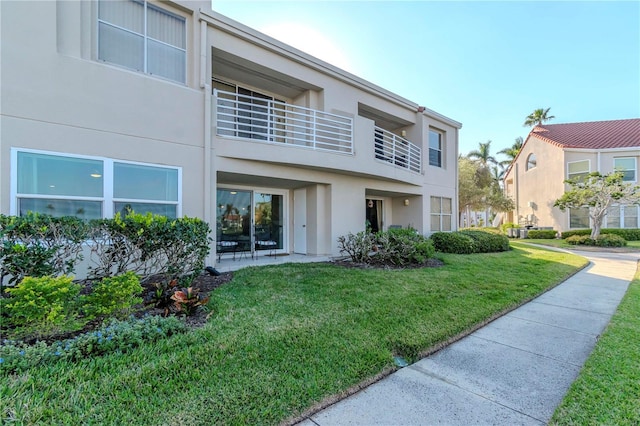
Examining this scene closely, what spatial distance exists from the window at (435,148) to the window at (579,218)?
44.6 ft

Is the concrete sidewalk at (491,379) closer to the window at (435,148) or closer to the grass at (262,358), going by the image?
the grass at (262,358)

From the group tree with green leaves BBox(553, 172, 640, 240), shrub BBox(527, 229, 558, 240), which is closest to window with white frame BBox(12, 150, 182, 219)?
tree with green leaves BBox(553, 172, 640, 240)

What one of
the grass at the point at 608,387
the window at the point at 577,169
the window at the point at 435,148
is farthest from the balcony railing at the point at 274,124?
the window at the point at 577,169

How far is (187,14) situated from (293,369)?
8.71m

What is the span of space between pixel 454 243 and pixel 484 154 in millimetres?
29721

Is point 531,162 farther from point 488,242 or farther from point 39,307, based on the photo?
point 39,307

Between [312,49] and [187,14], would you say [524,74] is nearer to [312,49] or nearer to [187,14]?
[312,49]

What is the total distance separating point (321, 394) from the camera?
8.77ft

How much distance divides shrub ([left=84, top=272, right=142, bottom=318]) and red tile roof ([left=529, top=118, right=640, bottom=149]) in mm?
26609

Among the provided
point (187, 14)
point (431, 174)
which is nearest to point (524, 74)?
point (431, 174)

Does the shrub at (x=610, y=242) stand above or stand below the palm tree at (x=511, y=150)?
below

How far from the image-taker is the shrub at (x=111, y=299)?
3.78 metres

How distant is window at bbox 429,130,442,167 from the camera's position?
14.3 meters

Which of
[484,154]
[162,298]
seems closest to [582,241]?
[162,298]
